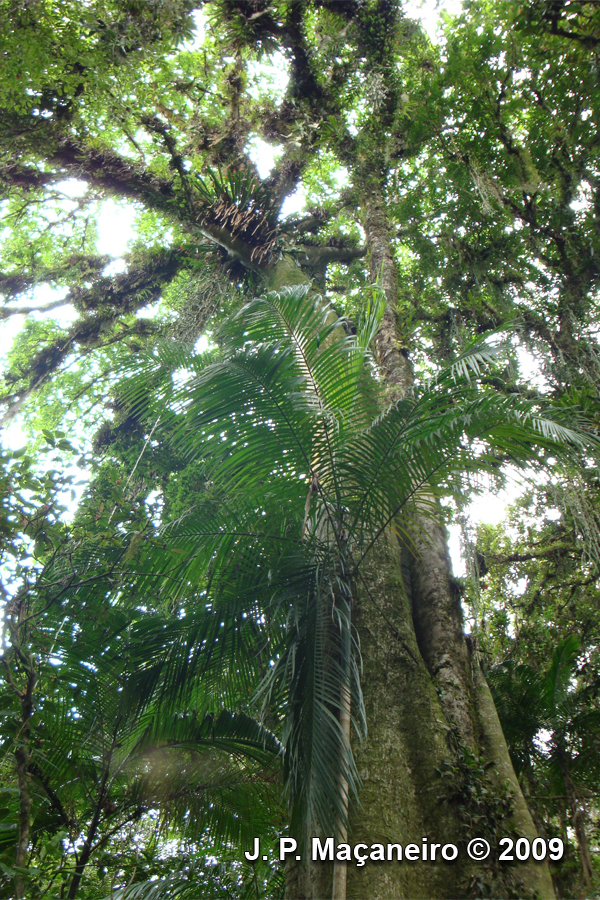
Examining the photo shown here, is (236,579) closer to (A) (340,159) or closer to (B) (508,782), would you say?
(B) (508,782)

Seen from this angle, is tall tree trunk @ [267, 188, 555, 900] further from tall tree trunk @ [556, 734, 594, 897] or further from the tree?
tall tree trunk @ [556, 734, 594, 897]

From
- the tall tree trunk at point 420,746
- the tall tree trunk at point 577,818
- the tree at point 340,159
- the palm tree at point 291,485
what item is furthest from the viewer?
the tree at point 340,159

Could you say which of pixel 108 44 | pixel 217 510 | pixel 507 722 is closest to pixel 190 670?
pixel 217 510

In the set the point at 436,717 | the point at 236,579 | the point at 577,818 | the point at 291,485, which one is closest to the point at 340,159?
the point at 291,485

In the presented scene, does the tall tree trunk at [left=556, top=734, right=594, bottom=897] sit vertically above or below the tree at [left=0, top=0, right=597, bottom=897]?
below

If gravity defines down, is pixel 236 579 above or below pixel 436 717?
above

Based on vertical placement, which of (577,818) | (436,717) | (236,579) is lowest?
(577,818)

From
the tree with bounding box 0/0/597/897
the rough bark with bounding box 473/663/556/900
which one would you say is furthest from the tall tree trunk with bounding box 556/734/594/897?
the tree with bounding box 0/0/597/897

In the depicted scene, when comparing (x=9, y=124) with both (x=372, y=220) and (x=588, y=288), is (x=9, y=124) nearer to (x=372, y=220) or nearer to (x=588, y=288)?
(x=372, y=220)

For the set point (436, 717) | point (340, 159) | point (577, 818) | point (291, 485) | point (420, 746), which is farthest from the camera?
point (340, 159)

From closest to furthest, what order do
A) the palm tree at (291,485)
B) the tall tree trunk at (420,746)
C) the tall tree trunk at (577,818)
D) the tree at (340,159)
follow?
the tall tree trunk at (420,746), the palm tree at (291,485), the tall tree trunk at (577,818), the tree at (340,159)

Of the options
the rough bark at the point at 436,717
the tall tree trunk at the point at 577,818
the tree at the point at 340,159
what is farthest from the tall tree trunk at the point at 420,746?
the tall tree trunk at the point at 577,818

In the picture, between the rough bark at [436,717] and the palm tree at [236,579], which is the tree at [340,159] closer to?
the rough bark at [436,717]

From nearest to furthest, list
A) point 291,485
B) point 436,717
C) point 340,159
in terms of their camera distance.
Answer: point 436,717 < point 291,485 < point 340,159
